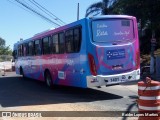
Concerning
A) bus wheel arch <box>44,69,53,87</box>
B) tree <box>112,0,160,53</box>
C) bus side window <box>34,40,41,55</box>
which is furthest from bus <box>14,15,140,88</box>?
tree <box>112,0,160,53</box>

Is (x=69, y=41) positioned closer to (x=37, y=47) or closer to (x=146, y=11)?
(x=37, y=47)

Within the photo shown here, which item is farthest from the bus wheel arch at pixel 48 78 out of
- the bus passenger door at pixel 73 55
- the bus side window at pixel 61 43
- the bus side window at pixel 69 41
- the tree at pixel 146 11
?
the tree at pixel 146 11

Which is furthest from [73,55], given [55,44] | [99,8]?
[99,8]

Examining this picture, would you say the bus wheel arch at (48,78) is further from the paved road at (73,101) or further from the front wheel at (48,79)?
the paved road at (73,101)

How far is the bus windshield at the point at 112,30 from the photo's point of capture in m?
13.0

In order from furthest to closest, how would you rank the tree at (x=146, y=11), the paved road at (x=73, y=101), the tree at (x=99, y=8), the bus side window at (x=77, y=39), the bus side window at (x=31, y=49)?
the tree at (x=99, y=8), the tree at (x=146, y=11), the bus side window at (x=31, y=49), the bus side window at (x=77, y=39), the paved road at (x=73, y=101)

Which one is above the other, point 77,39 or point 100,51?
point 77,39

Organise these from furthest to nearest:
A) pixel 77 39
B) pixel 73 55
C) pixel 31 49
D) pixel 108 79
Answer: pixel 31 49
pixel 73 55
pixel 77 39
pixel 108 79

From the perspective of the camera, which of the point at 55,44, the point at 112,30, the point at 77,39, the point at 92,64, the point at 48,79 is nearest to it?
the point at 92,64

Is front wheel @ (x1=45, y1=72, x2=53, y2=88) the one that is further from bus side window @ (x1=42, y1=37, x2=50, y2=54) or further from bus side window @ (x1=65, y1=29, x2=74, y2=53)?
bus side window @ (x1=65, y1=29, x2=74, y2=53)

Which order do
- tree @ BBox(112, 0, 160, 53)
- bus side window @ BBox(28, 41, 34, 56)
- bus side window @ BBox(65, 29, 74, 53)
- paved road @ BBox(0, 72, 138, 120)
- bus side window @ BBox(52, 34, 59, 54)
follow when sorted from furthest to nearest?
tree @ BBox(112, 0, 160, 53)
bus side window @ BBox(28, 41, 34, 56)
bus side window @ BBox(52, 34, 59, 54)
bus side window @ BBox(65, 29, 74, 53)
paved road @ BBox(0, 72, 138, 120)

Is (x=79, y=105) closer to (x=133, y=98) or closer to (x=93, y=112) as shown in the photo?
(x=93, y=112)

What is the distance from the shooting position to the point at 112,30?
13.3 m

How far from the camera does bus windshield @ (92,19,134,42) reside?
13.0 m
